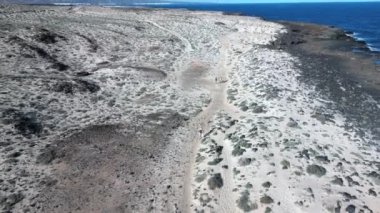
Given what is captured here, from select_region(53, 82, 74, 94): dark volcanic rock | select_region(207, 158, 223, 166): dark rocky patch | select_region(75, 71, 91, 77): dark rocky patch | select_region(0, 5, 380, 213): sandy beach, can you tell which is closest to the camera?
select_region(0, 5, 380, 213): sandy beach

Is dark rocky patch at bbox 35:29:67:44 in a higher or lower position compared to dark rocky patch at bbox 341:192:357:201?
higher

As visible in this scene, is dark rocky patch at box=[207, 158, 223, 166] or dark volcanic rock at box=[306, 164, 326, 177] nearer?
dark volcanic rock at box=[306, 164, 326, 177]

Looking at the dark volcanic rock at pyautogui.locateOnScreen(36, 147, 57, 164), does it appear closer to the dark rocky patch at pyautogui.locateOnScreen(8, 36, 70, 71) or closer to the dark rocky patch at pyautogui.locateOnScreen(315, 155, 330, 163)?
the dark rocky patch at pyautogui.locateOnScreen(315, 155, 330, 163)

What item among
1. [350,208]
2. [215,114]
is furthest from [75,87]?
[350,208]

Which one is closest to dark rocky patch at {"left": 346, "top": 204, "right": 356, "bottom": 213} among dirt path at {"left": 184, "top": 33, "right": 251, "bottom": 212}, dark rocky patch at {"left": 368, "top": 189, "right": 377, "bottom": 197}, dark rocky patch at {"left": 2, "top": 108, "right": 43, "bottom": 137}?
dark rocky patch at {"left": 368, "top": 189, "right": 377, "bottom": 197}

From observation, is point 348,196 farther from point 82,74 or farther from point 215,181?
point 82,74

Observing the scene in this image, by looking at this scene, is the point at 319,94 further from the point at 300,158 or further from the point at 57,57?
the point at 57,57

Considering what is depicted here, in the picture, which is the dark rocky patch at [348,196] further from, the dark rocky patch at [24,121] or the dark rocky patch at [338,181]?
the dark rocky patch at [24,121]

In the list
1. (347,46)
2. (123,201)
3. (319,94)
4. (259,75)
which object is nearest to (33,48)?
(259,75)

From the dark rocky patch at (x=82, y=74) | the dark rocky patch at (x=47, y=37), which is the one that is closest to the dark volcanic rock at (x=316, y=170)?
the dark rocky patch at (x=82, y=74)

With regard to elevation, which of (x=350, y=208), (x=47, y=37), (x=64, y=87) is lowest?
(x=64, y=87)
